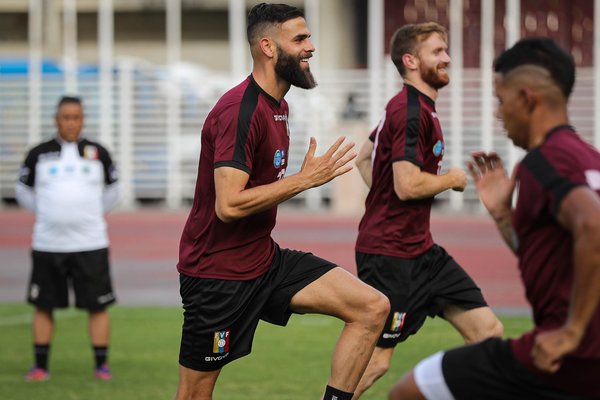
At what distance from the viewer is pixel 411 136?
25.8 feet

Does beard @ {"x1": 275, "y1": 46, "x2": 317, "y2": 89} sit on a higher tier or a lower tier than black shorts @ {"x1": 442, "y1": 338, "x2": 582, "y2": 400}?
higher

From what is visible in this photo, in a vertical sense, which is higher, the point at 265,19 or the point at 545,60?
the point at 265,19

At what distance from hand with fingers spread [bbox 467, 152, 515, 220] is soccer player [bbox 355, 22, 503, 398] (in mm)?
2524

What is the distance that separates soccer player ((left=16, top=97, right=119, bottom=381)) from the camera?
1040cm

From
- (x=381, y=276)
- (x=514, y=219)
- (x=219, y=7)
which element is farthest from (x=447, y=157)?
(x=514, y=219)

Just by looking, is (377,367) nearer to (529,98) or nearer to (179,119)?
(529,98)

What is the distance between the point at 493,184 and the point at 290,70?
6.66ft

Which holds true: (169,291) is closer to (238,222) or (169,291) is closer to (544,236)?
(238,222)

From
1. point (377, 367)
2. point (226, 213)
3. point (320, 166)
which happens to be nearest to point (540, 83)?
point (320, 166)

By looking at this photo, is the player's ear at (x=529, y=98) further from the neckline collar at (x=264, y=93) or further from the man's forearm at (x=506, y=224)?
the neckline collar at (x=264, y=93)

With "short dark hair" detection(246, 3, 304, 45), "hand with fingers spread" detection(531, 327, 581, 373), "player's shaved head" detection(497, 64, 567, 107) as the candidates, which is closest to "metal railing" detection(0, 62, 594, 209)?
"short dark hair" detection(246, 3, 304, 45)

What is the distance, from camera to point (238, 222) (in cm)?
693

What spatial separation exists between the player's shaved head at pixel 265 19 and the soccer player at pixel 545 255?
7.30ft

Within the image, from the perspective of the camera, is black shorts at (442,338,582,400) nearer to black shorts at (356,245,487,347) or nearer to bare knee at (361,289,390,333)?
bare knee at (361,289,390,333)
